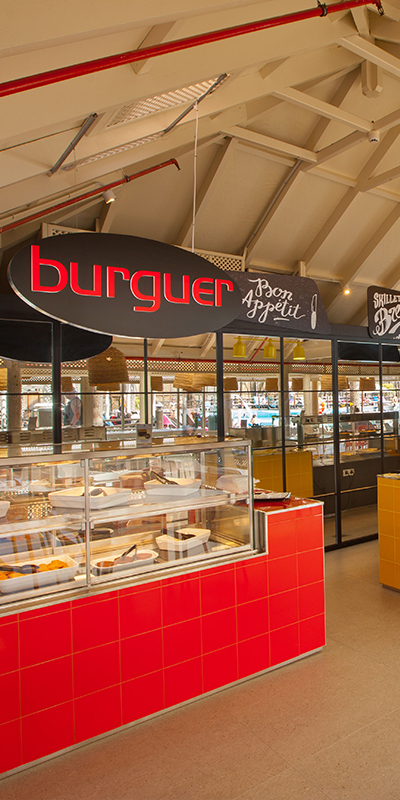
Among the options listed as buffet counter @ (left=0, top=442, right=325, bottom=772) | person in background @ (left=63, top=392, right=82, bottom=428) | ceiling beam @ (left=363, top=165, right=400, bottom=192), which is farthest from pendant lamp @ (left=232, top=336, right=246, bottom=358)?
buffet counter @ (left=0, top=442, right=325, bottom=772)

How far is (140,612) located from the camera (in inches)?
102

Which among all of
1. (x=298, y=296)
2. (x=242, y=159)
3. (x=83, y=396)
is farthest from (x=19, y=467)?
(x=242, y=159)

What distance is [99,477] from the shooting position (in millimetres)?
2521

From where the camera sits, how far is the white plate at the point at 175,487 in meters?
2.71

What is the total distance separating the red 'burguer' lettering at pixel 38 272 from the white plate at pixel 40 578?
1.36 meters

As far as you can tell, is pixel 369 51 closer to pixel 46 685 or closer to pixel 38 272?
pixel 38 272

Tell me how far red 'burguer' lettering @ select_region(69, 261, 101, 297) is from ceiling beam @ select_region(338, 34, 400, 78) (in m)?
2.63

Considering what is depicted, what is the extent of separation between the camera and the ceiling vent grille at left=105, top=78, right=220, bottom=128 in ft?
8.86

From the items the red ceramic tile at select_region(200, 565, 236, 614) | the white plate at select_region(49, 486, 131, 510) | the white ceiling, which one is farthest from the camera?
the red ceramic tile at select_region(200, 565, 236, 614)

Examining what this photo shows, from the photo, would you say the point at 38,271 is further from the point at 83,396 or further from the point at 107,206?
the point at 107,206

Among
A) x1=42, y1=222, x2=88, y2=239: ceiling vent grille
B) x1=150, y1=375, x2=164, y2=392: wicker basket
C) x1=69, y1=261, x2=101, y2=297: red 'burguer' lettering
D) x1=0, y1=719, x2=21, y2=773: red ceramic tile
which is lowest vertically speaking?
x1=0, y1=719, x2=21, y2=773: red ceramic tile

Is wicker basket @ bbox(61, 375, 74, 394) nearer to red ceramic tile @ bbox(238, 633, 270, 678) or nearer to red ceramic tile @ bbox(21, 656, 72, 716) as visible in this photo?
red ceramic tile @ bbox(21, 656, 72, 716)

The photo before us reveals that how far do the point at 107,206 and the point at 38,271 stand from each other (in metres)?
3.34

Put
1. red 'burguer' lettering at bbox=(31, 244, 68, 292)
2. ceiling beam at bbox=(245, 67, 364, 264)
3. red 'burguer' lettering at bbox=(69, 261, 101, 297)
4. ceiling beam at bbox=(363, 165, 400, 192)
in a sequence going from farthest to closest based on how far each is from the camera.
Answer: ceiling beam at bbox=(363, 165, 400, 192)
ceiling beam at bbox=(245, 67, 364, 264)
red 'burguer' lettering at bbox=(69, 261, 101, 297)
red 'burguer' lettering at bbox=(31, 244, 68, 292)
